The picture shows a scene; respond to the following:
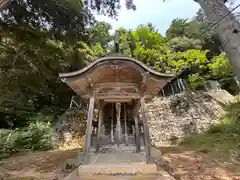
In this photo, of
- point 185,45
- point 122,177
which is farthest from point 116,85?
→ point 185,45

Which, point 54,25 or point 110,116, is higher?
point 54,25

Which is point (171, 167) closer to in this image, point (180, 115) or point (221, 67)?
point (180, 115)

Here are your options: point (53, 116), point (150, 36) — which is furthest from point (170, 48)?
point (53, 116)

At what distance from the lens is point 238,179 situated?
147 inches

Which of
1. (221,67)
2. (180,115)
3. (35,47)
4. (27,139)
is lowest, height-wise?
(27,139)

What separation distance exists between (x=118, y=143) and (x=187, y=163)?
2.09m

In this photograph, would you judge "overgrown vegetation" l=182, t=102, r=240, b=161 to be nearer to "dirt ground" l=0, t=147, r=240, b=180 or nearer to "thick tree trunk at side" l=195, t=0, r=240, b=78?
"dirt ground" l=0, t=147, r=240, b=180

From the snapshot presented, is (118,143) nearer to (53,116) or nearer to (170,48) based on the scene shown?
(53,116)

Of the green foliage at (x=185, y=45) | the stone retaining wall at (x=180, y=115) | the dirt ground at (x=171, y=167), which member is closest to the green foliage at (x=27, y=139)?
the dirt ground at (x=171, y=167)

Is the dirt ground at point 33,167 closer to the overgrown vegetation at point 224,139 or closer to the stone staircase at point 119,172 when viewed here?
the stone staircase at point 119,172

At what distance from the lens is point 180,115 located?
10.4 m

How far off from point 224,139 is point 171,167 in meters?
3.15

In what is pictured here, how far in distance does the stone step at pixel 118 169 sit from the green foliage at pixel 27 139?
4.33 meters

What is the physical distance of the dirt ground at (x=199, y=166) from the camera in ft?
13.1
